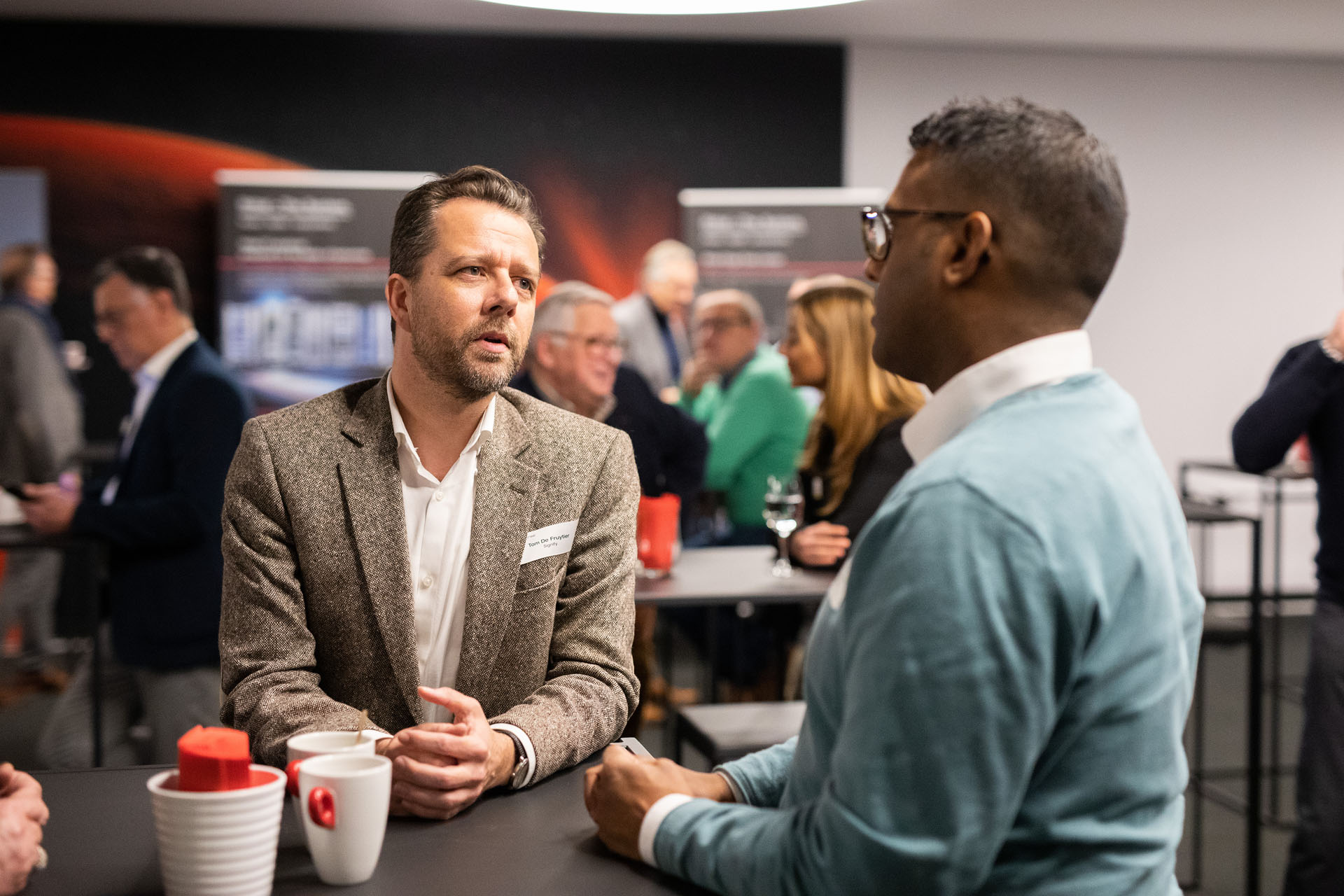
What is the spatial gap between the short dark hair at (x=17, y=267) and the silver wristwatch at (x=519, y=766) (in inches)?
228

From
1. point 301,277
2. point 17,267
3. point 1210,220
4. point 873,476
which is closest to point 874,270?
point 873,476

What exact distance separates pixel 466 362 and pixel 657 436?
2.28 m

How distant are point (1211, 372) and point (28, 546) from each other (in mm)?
6939

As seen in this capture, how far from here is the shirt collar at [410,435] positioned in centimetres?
157

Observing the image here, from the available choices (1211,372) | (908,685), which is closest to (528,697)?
(908,685)

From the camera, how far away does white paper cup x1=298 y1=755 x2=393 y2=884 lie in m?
0.96

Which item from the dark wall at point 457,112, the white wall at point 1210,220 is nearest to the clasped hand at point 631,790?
the dark wall at point 457,112

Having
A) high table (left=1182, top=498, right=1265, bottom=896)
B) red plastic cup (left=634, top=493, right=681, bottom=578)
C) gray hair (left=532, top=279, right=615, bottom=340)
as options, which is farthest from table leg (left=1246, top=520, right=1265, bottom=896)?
gray hair (left=532, top=279, right=615, bottom=340)

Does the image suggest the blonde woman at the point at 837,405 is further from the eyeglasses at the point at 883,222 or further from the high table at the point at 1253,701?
the eyeglasses at the point at 883,222

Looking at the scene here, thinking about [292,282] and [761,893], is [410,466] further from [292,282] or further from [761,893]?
[292,282]

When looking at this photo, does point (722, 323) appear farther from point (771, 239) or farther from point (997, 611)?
point (997, 611)

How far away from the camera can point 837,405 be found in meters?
3.30

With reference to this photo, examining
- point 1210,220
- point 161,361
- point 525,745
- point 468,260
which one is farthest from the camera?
point 1210,220

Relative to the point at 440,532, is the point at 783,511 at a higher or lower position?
lower
